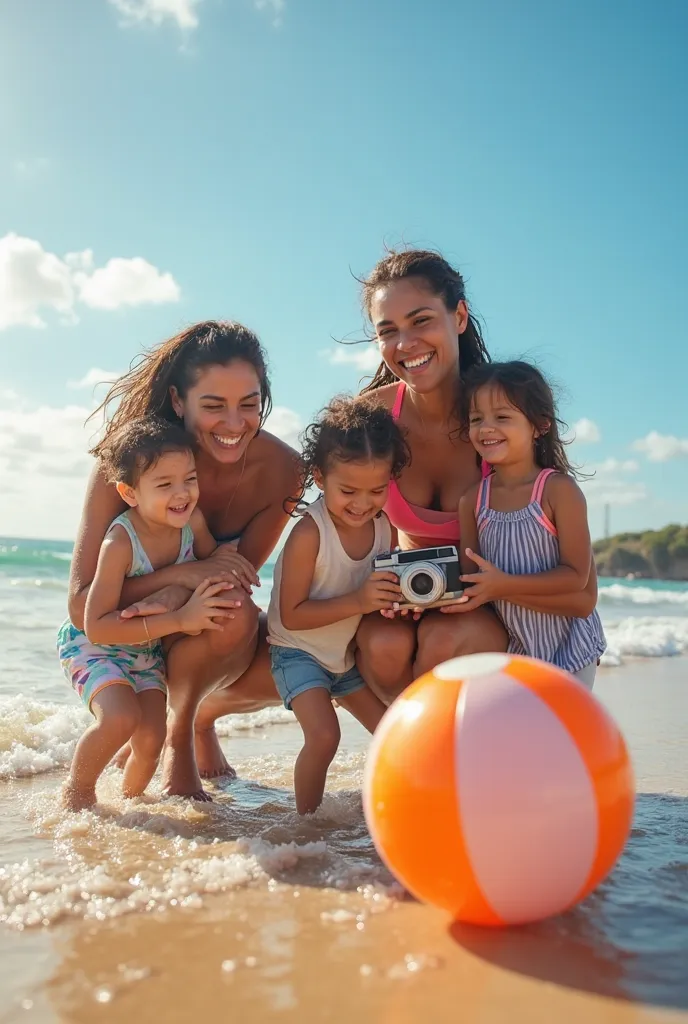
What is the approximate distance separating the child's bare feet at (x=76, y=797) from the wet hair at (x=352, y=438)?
1.63 m

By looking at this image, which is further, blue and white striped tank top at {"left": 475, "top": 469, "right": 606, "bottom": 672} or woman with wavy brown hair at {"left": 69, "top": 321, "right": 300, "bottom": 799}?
woman with wavy brown hair at {"left": 69, "top": 321, "right": 300, "bottom": 799}

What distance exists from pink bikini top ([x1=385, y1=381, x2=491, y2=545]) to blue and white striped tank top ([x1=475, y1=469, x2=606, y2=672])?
1.11ft

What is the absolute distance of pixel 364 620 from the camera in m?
3.94

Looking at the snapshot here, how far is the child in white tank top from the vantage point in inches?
144

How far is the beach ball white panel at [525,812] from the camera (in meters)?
2.05

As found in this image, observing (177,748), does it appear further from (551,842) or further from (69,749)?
(551,842)

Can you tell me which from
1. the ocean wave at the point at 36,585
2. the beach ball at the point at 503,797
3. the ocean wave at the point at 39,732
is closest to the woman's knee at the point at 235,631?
the ocean wave at the point at 39,732

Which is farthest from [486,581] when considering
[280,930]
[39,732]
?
[39,732]

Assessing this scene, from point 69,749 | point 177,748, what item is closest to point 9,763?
point 69,749

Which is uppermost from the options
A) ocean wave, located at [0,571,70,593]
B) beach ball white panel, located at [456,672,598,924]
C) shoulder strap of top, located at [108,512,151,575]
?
shoulder strap of top, located at [108,512,151,575]

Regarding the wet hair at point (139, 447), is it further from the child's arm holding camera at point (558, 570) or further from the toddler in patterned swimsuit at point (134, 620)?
the child's arm holding camera at point (558, 570)

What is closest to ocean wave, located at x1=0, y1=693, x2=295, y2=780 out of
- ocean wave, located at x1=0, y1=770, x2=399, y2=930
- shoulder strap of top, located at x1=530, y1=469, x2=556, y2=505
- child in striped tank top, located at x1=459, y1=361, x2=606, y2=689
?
ocean wave, located at x1=0, y1=770, x2=399, y2=930

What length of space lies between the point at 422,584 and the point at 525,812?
164cm

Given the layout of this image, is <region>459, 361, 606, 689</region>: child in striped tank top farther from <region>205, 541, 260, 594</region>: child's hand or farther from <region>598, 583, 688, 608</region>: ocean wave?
<region>598, 583, 688, 608</region>: ocean wave
